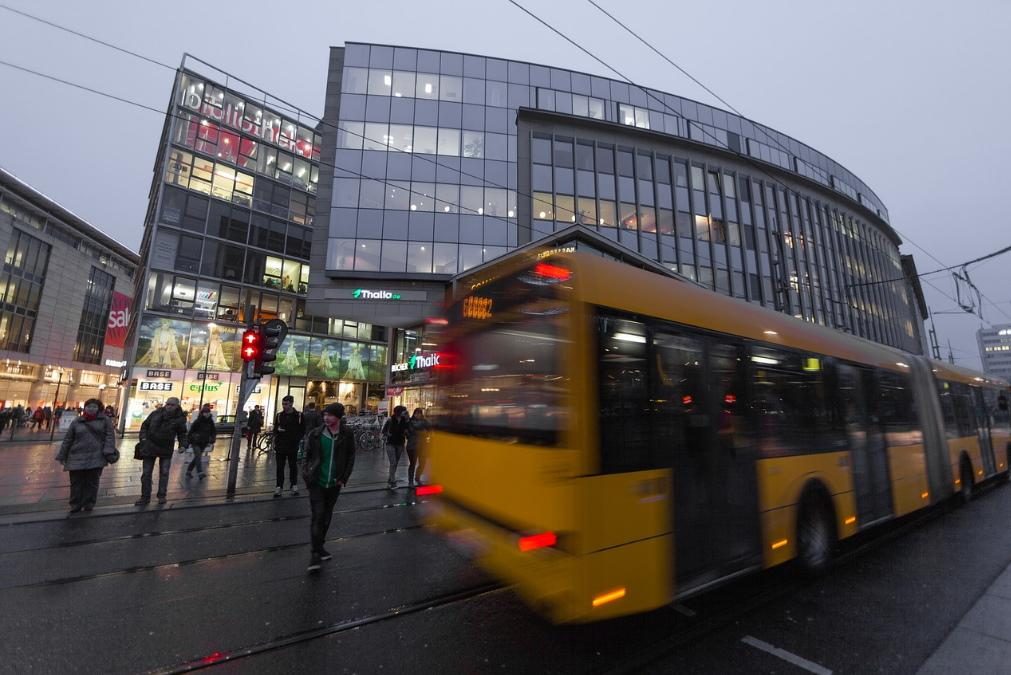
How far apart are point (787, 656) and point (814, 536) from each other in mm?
1997

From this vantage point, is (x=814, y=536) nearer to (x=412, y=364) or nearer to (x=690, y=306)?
(x=690, y=306)

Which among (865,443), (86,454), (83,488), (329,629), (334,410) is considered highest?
(334,410)

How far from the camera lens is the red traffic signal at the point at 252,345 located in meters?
9.59

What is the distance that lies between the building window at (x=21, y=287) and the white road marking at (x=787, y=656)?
2241 inches

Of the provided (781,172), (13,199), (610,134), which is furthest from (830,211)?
(13,199)

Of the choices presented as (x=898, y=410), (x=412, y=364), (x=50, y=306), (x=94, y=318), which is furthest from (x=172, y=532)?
(x=94, y=318)

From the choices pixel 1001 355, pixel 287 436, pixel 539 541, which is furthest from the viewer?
pixel 1001 355

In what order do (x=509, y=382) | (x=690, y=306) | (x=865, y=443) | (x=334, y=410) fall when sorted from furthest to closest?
(x=865, y=443)
(x=334, y=410)
(x=690, y=306)
(x=509, y=382)

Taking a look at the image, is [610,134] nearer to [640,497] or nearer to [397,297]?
[397,297]

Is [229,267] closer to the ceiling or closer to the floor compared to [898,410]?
closer to the ceiling

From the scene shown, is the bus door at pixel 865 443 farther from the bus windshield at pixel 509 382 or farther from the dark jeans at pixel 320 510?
the dark jeans at pixel 320 510

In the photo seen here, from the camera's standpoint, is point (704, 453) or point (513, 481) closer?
point (513, 481)

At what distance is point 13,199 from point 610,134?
177 ft

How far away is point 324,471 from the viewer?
17.3 feet
